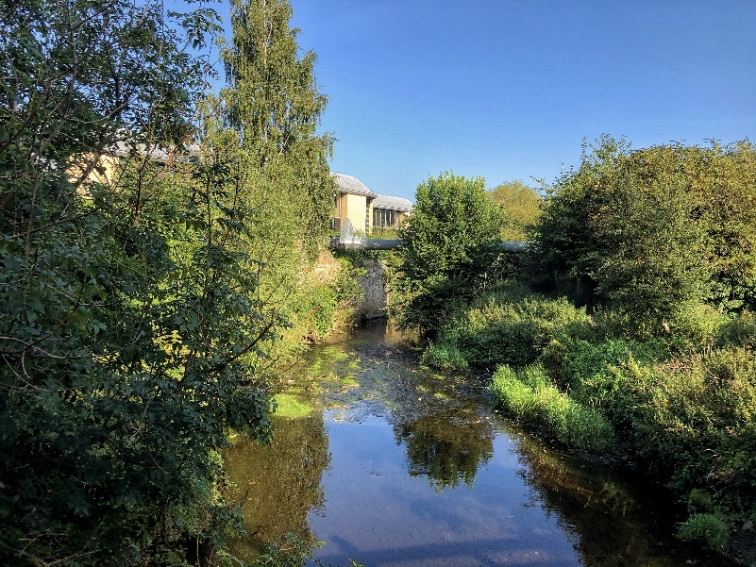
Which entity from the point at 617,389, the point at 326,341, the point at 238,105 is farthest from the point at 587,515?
the point at 238,105

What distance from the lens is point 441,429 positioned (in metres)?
12.7

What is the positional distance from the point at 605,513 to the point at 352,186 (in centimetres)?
3936

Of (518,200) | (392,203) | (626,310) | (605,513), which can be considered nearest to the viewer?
(605,513)

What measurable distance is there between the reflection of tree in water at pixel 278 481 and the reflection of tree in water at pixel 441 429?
2.15 metres

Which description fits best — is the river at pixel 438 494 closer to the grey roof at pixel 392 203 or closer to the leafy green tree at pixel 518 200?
the leafy green tree at pixel 518 200

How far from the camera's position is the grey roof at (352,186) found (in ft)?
142

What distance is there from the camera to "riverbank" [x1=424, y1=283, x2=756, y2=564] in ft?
26.0

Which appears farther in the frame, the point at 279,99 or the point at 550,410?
the point at 279,99

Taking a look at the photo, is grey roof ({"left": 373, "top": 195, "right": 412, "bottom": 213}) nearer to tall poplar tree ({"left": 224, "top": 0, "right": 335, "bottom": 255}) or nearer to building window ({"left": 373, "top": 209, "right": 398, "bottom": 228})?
building window ({"left": 373, "top": 209, "right": 398, "bottom": 228})

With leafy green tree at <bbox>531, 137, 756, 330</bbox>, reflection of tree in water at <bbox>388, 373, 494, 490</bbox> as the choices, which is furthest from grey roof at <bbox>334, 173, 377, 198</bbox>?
reflection of tree in water at <bbox>388, 373, 494, 490</bbox>

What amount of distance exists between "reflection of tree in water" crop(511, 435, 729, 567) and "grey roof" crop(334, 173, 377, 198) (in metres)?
34.4

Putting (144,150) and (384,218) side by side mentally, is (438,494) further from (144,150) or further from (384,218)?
(384,218)

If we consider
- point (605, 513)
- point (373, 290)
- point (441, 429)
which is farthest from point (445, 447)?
point (373, 290)

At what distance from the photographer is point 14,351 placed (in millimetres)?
2545
